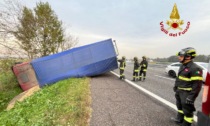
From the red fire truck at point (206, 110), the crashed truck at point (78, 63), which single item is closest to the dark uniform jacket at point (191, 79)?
the red fire truck at point (206, 110)

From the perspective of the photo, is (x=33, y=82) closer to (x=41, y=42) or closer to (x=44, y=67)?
(x=44, y=67)

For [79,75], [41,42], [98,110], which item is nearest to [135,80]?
[79,75]

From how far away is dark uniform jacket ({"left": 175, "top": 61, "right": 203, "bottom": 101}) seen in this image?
3.40 metres

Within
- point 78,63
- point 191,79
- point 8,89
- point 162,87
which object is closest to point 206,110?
point 191,79

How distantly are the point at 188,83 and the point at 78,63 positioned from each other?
35.0 ft

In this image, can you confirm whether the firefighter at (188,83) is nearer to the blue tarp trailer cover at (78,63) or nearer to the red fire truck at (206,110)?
the red fire truck at (206,110)

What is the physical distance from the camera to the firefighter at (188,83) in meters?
3.40

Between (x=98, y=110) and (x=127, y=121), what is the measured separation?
3.42ft

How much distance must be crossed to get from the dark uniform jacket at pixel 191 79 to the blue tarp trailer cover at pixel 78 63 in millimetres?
9648

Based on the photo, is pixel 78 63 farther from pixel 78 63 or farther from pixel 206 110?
pixel 206 110

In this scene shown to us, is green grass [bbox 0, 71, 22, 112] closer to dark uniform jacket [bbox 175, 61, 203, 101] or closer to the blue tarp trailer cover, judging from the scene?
the blue tarp trailer cover

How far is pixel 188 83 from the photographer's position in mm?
3588

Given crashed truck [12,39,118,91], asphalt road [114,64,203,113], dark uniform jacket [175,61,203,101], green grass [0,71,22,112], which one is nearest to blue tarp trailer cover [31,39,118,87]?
crashed truck [12,39,118,91]

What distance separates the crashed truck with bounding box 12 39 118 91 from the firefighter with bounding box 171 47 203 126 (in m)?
9.66
